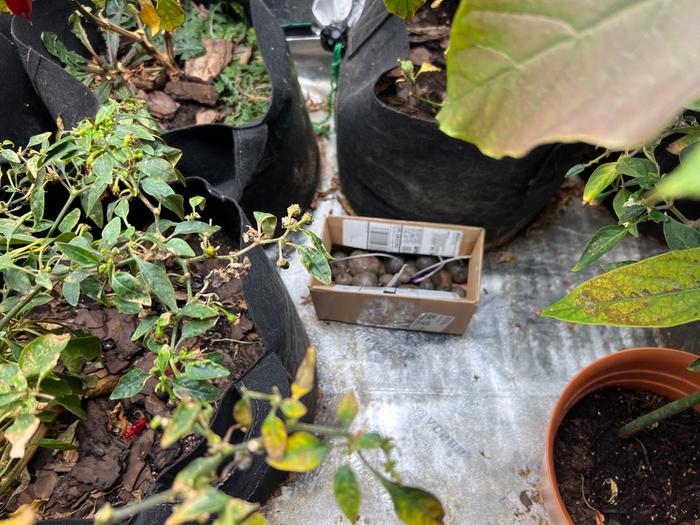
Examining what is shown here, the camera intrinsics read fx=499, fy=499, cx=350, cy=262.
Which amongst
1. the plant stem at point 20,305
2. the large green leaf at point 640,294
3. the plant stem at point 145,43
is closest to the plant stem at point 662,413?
the large green leaf at point 640,294

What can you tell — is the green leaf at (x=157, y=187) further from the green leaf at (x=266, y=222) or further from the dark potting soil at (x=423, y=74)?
the dark potting soil at (x=423, y=74)

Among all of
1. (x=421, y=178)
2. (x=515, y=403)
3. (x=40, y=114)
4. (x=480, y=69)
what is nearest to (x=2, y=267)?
(x=480, y=69)

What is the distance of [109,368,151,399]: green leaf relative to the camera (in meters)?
0.67

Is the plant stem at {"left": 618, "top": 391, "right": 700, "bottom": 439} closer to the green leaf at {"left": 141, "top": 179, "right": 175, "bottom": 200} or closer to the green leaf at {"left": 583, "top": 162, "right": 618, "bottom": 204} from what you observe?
the green leaf at {"left": 583, "top": 162, "right": 618, "bottom": 204}

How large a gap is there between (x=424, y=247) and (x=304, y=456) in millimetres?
950

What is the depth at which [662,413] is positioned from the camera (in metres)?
0.78

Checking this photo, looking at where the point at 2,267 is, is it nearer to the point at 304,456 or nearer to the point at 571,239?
the point at 304,456

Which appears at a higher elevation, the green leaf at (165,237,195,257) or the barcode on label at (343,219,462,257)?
the green leaf at (165,237,195,257)

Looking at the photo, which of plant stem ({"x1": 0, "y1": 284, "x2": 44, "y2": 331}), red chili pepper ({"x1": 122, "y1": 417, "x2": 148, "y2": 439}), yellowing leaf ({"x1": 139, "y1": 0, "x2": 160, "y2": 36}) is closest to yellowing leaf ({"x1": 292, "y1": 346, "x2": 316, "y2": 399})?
plant stem ({"x1": 0, "y1": 284, "x2": 44, "y2": 331})

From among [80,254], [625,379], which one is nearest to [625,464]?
[625,379]

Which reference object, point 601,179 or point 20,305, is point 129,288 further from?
point 601,179

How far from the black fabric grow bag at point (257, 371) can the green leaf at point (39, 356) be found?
8.2 inches

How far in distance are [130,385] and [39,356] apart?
0.47 feet

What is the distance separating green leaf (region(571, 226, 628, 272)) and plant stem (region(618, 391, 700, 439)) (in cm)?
24
